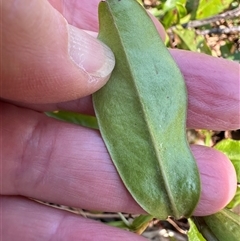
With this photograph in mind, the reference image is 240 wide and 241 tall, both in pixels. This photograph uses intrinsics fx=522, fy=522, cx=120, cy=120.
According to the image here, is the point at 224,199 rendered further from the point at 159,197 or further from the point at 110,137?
the point at 110,137

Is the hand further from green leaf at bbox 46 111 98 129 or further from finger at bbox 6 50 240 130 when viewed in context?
green leaf at bbox 46 111 98 129

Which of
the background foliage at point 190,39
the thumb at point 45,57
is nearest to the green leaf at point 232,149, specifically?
the background foliage at point 190,39

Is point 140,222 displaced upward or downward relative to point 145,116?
downward

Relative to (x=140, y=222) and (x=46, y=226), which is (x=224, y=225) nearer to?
(x=140, y=222)

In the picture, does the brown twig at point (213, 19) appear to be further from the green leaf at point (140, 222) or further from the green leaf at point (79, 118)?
the green leaf at point (140, 222)

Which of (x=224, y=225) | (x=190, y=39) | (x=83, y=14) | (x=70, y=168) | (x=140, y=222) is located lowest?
(x=140, y=222)

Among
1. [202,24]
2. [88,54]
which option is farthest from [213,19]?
[88,54]

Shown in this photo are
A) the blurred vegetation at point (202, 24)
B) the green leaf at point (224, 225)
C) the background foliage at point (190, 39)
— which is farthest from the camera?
the blurred vegetation at point (202, 24)

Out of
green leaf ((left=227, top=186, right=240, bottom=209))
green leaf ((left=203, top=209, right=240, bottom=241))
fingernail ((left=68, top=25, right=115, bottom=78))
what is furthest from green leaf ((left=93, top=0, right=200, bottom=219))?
green leaf ((left=227, top=186, right=240, bottom=209))
